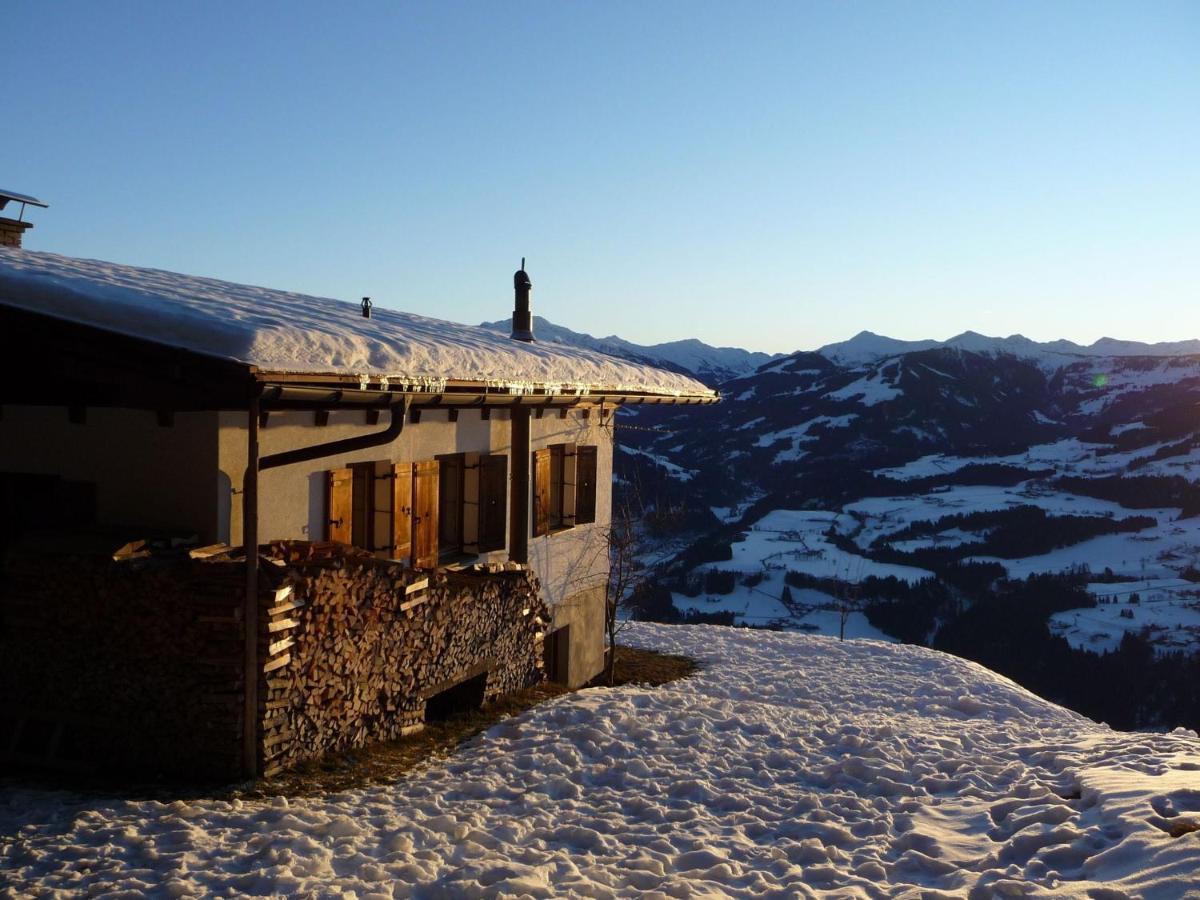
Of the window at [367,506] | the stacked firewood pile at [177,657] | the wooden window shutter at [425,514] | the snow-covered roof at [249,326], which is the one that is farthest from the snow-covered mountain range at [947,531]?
the stacked firewood pile at [177,657]

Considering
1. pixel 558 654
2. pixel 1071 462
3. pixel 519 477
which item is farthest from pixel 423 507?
pixel 1071 462

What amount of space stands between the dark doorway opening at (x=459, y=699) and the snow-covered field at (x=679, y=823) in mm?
708

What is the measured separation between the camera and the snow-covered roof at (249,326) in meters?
6.31

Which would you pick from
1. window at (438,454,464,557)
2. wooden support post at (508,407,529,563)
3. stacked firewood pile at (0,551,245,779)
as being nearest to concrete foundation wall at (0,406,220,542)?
stacked firewood pile at (0,551,245,779)

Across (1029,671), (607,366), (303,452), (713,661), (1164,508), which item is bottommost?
→ (1029,671)

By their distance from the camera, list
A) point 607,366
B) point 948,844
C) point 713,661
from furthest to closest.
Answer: point 713,661 → point 607,366 → point 948,844

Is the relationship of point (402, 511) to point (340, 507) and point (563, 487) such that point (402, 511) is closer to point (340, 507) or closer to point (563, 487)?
point (340, 507)

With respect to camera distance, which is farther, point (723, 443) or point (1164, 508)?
point (723, 443)

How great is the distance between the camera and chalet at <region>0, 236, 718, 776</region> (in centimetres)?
638

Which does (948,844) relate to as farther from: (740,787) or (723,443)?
(723,443)

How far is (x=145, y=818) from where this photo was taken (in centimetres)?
556

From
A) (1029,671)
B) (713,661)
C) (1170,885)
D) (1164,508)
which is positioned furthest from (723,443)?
(1170,885)

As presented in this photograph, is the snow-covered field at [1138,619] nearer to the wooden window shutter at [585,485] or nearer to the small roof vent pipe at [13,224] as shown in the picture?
the wooden window shutter at [585,485]

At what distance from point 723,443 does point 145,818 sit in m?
191
